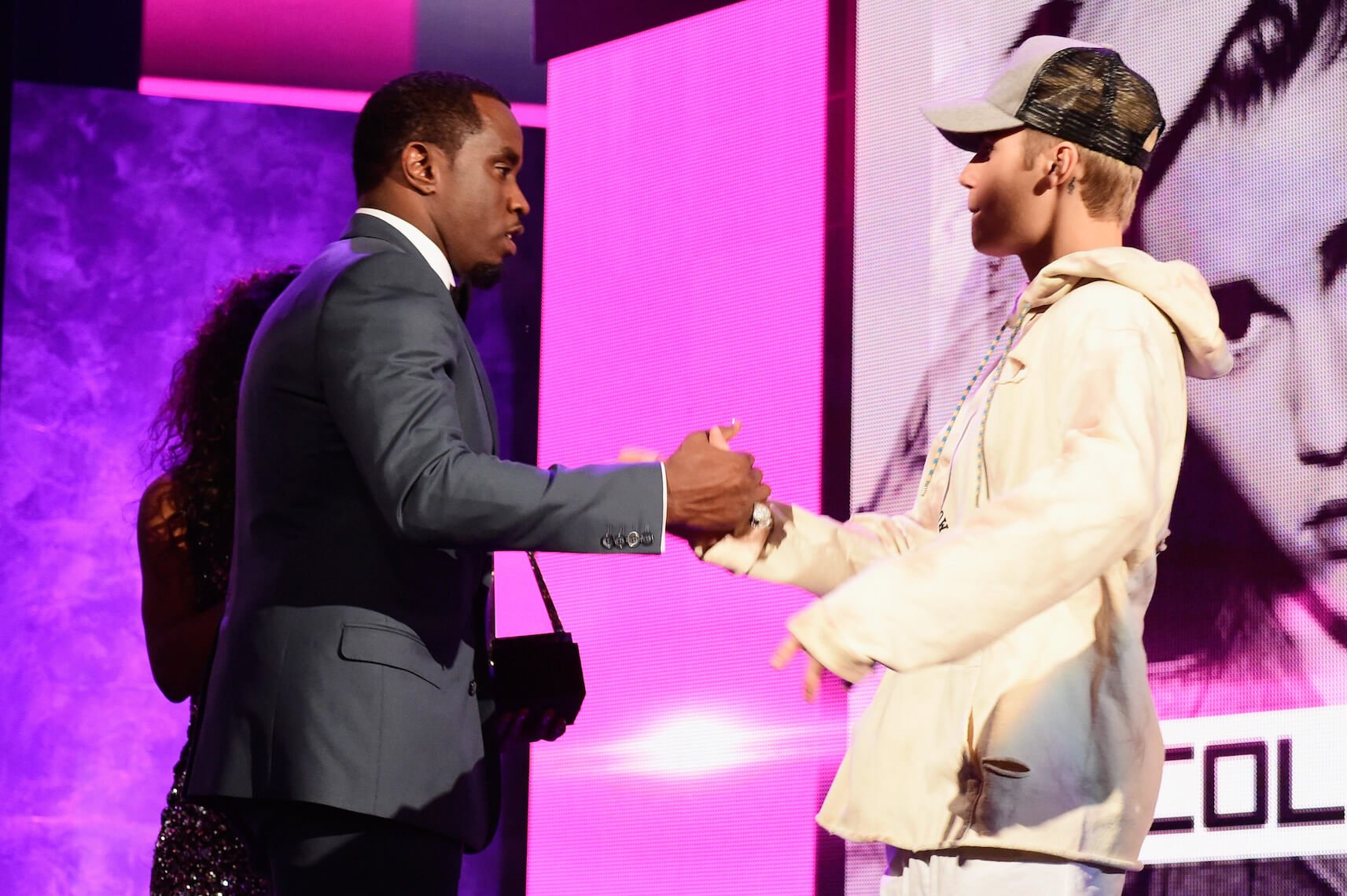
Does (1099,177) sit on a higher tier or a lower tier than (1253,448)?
higher

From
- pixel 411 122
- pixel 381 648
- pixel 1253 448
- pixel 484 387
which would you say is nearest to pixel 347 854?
pixel 381 648

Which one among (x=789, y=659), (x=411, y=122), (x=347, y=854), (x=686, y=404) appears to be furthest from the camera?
(x=686, y=404)

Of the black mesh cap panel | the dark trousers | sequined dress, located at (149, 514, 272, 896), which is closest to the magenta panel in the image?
sequined dress, located at (149, 514, 272, 896)

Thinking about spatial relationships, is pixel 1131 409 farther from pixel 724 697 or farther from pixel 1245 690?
pixel 724 697

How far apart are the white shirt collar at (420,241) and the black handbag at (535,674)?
0.44m

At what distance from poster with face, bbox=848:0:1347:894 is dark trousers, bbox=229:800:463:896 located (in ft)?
5.04

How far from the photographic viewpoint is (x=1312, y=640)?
9.21ft

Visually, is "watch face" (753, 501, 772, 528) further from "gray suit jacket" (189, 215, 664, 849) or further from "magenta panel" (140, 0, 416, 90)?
"magenta panel" (140, 0, 416, 90)

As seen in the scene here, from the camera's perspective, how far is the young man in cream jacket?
170 cm

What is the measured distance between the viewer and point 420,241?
2357 millimetres

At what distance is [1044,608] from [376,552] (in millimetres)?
873

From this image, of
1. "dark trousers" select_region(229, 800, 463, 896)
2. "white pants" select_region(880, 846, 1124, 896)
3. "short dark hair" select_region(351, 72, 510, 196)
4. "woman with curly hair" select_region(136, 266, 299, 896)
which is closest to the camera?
"white pants" select_region(880, 846, 1124, 896)

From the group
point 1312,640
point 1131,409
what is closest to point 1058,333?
point 1131,409

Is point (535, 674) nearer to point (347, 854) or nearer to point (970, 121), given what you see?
point (347, 854)
